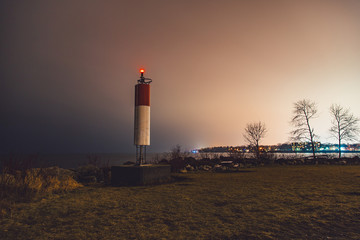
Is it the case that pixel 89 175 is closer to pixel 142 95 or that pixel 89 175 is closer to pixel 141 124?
pixel 141 124

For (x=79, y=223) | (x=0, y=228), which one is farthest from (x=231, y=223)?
(x=0, y=228)

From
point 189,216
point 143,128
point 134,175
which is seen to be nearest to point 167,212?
point 189,216

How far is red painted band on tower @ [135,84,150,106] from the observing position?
10305mm

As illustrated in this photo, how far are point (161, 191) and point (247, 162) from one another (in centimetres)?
1498

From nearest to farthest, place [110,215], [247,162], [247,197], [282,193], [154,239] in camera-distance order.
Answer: [154,239] → [110,215] → [247,197] → [282,193] → [247,162]

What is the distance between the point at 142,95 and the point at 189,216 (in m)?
6.60

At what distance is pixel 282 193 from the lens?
23.6 feet

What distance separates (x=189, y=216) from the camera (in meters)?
4.79

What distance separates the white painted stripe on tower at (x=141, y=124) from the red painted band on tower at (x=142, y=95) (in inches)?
7.1

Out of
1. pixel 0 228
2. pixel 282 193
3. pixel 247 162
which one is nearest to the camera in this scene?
pixel 0 228

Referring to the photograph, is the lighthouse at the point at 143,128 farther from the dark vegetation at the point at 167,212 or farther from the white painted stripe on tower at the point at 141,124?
the dark vegetation at the point at 167,212

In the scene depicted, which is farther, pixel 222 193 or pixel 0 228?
pixel 222 193

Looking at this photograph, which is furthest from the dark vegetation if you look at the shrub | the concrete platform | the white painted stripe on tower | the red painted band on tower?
the red painted band on tower

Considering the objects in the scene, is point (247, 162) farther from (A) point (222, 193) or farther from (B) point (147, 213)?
(B) point (147, 213)
